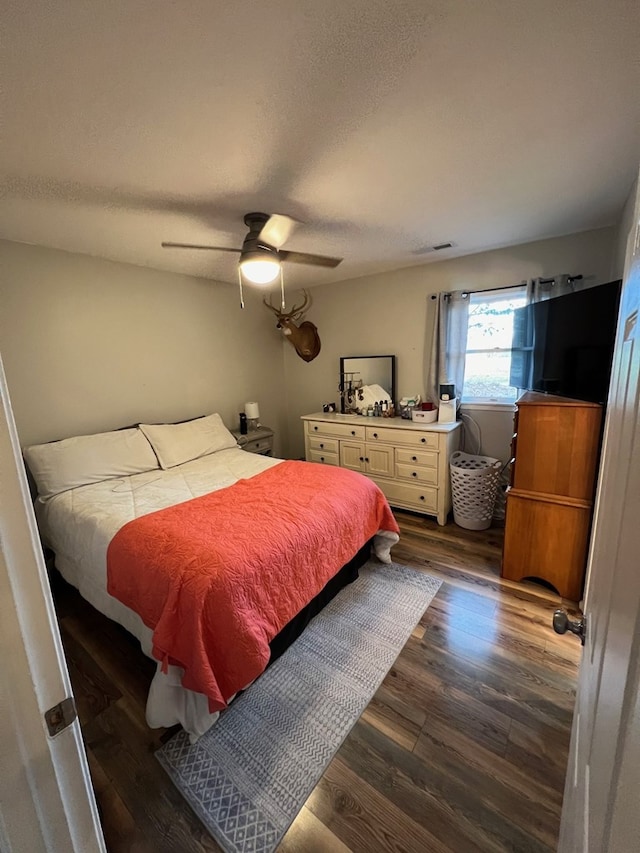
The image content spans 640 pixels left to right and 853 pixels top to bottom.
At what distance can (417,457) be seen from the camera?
303 cm

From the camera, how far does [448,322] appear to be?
10.3 feet

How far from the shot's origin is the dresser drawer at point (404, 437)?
9.64 ft

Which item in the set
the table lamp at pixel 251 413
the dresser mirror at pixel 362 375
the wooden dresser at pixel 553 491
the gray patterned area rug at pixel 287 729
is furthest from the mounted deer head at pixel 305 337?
the gray patterned area rug at pixel 287 729

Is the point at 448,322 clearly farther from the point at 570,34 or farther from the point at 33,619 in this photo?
the point at 33,619

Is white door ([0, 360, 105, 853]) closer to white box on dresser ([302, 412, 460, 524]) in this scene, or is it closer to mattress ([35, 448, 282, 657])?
mattress ([35, 448, 282, 657])

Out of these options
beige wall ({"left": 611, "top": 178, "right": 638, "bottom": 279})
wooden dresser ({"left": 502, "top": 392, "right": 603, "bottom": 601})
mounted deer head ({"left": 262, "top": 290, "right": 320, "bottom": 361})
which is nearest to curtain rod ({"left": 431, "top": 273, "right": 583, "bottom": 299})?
beige wall ({"left": 611, "top": 178, "right": 638, "bottom": 279})

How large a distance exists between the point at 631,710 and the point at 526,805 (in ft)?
4.34

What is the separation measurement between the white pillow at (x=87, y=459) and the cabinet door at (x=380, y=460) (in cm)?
192

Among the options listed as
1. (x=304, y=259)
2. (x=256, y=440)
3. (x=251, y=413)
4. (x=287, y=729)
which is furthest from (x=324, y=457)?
(x=287, y=729)

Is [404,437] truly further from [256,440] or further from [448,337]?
[256,440]

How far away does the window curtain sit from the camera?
3.06 metres

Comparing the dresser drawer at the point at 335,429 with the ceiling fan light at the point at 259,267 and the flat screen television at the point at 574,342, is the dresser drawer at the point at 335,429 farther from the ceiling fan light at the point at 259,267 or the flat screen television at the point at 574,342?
the ceiling fan light at the point at 259,267

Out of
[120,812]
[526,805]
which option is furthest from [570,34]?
[120,812]

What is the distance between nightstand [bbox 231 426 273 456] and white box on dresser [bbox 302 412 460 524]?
594 millimetres
